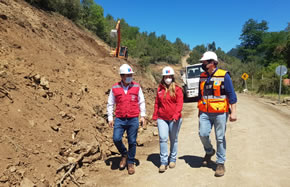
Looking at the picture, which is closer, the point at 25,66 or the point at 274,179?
the point at 274,179

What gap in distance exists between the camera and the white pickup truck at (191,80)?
546 inches

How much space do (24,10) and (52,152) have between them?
379 inches

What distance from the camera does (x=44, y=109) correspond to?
5129 millimetres

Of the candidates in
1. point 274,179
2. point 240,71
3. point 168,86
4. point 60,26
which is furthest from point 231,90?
point 240,71

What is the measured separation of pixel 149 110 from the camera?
9602 mm

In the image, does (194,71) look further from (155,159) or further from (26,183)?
(26,183)

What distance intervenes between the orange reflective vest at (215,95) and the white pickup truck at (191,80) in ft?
33.8

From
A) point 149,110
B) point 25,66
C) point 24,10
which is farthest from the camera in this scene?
point 24,10

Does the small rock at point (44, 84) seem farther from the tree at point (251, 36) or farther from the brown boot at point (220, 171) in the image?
the tree at point (251, 36)

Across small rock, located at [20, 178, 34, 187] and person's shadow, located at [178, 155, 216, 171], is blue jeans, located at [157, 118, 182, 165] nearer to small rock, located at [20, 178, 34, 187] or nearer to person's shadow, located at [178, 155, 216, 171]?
person's shadow, located at [178, 155, 216, 171]

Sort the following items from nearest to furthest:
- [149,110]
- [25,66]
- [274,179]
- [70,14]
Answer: [274,179], [25,66], [149,110], [70,14]

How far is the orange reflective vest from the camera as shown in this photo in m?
3.57

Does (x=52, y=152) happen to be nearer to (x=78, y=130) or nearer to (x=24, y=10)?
(x=78, y=130)


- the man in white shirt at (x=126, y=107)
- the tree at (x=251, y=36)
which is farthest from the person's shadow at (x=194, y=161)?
the tree at (x=251, y=36)
